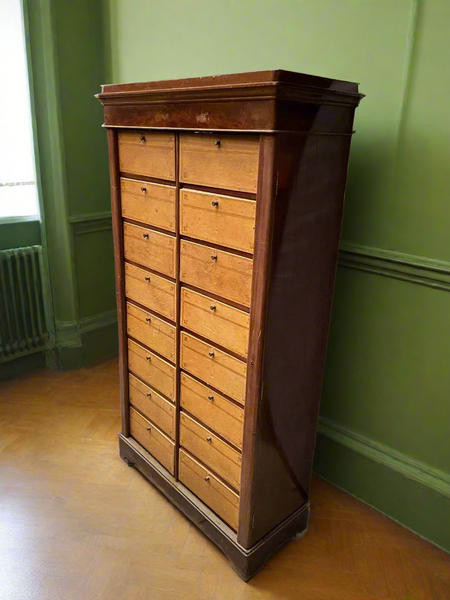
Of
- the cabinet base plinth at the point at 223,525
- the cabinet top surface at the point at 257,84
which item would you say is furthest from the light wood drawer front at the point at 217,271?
the cabinet base plinth at the point at 223,525

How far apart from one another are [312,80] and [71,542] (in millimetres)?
2138

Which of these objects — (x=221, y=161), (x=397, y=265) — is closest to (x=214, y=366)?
(x=221, y=161)

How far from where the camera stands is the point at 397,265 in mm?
2000

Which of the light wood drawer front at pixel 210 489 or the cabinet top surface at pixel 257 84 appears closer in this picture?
the cabinet top surface at pixel 257 84

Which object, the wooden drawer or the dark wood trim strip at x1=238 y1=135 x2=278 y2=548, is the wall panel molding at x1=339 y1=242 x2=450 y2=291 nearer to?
the dark wood trim strip at x1=238 y1=135 x2=278 y2=548

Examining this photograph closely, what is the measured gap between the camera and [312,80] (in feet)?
4.66

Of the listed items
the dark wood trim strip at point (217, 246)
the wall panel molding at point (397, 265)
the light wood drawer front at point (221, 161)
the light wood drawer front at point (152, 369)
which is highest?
the light wood drawer front at point (221, 161)

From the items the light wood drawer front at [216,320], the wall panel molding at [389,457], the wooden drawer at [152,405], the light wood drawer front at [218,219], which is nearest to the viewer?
the light wood drawer front at [218,219]

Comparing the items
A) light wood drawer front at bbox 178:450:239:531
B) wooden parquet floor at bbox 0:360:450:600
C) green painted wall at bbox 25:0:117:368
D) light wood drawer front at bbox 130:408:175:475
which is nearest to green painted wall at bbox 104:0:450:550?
wooden parquet floor at bbox 0:360:450:600

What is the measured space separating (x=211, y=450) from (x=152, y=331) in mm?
613

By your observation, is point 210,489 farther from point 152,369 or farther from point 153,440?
point 152,369

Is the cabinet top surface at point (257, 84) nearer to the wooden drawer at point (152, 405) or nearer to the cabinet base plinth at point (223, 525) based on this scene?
the wooden drawer at point (152, 405)

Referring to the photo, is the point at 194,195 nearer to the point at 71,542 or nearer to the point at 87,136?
the point at 71,542

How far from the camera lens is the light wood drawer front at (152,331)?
2.08 meters
